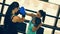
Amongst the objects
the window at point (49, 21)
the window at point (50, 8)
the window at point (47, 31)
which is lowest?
the window at point (47, 31)

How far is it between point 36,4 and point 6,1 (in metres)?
0.57

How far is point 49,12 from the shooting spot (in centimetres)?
387

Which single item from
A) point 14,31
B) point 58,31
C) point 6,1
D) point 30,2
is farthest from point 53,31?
point 14,31

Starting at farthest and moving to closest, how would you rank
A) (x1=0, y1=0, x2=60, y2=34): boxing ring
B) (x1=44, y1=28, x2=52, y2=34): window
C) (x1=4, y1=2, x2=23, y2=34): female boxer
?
(x1=44, y1=28, x2=52, y2=34): window, (x1=0, y1=0, x2=60, y2=34): boxing ring, (x1=4, y1=2, x2=23, y2=34): female boxer

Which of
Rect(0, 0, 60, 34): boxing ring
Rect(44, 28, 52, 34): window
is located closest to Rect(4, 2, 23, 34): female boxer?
Rect(0, 0, 60, 34): boxing ring

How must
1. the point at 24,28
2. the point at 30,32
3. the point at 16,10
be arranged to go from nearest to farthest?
the point at 16,10
the point at 30,32
the point at 24,28

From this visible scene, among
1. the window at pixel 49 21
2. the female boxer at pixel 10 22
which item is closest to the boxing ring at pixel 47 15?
the window at pixel 49 21

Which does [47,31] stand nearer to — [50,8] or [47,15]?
[47,15]

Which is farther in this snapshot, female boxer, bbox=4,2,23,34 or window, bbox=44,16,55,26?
window, bbox=44,16,55,26

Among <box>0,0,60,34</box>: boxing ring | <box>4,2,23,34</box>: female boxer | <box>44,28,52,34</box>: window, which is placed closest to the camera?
<box>4,2,23,34</box>: female boxer

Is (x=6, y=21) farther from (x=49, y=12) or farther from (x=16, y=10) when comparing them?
(x=49, y=12)

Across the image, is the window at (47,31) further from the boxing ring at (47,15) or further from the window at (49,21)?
the window at (49,21)

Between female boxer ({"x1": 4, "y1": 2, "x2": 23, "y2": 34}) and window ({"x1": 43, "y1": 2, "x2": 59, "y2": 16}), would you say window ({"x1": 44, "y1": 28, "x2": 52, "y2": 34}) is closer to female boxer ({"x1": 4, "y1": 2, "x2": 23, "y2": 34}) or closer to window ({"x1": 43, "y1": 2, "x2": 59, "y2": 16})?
window ({"x1": 43, "y1": 2, "x2": 59, "y2": 16})

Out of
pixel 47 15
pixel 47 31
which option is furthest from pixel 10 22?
pixel 47 31
